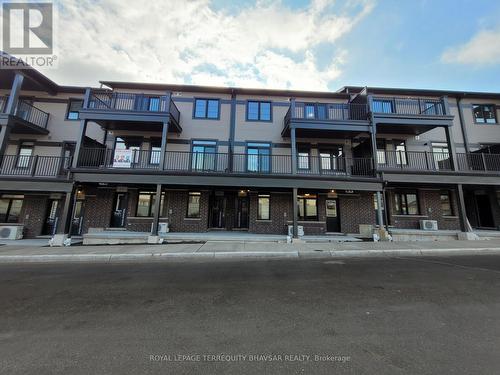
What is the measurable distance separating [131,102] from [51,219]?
30.1 feet

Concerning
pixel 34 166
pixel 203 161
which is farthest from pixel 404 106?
pixel 34 166

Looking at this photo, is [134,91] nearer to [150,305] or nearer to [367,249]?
[150,305]

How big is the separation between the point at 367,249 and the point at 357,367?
26.1 ft

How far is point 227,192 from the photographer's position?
593 inches

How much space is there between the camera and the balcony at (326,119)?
13.1m

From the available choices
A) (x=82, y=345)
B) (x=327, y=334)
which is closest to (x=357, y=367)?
(x=327, y=334)

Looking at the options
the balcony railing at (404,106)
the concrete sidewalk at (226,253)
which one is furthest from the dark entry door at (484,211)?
the concrete sidewalk at (226,253)

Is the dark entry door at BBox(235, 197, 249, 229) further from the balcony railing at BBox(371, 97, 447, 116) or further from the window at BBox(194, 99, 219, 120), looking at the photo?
the balcony railing at BBox(371, 97, 447, 116)

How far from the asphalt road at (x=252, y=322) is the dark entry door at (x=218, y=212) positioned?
8.33 meters

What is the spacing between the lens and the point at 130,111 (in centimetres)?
1275

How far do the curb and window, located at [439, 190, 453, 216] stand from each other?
6.48 metres

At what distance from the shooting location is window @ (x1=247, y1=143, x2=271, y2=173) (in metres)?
14.0

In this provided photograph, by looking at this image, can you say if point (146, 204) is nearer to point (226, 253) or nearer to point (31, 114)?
point (226, 253)

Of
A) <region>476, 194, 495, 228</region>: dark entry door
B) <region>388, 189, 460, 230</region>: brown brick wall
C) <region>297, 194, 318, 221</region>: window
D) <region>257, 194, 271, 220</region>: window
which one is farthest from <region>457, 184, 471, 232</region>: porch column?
<region>257, 194, 271, 220</region>: window
